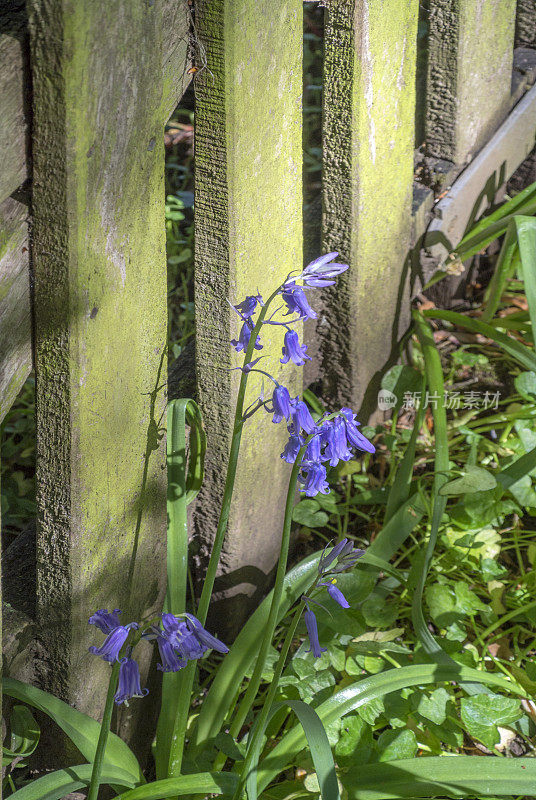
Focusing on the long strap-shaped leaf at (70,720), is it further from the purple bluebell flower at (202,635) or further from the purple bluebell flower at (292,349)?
the purple bluebell flower at (292,349)

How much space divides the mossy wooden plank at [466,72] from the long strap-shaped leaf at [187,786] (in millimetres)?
1742

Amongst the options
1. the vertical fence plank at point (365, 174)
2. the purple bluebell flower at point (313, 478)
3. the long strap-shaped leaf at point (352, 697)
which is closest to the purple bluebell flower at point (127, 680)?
the purple bluebell flower at point (313, 478)

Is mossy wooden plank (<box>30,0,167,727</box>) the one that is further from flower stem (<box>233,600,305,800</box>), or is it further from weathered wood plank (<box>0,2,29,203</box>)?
flower stem (<box>233,600,305,800</box>)

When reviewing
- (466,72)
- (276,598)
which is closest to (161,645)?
(276,598)

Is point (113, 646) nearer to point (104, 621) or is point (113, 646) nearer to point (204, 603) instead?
point (104, 621)

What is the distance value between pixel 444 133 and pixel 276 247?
3.21 feet

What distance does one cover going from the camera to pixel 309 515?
206 centimetres

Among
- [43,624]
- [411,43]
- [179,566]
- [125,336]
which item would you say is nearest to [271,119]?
[125,336]

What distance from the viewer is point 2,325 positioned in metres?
1.20

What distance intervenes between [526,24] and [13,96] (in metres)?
2.13

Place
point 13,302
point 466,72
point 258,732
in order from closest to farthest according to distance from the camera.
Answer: point 13,302 < point 258,732 < point 466,72

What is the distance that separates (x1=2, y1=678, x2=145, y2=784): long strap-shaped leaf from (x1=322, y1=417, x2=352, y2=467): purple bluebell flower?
58 centimetres

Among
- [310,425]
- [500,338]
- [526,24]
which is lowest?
[310,425]

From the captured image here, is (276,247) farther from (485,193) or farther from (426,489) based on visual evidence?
(485,193)
